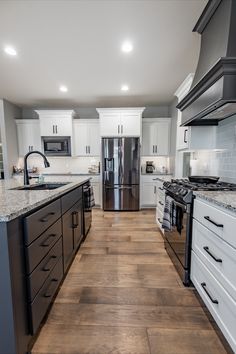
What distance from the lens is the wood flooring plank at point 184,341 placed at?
116 cm

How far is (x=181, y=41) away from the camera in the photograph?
2.14 m

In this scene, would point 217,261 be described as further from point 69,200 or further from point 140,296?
point 69,200

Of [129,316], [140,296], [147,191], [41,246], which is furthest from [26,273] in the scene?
[147,191]

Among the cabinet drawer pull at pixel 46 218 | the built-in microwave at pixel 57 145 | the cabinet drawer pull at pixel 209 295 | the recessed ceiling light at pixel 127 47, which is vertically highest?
the recessed ceiling light at pixel 127 47

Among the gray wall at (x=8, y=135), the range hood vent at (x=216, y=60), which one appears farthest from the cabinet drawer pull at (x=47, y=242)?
the gray wall at (x=8, y=135)

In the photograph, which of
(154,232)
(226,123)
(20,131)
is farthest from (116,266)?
(20,131)

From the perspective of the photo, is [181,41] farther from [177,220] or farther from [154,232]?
[154,232]

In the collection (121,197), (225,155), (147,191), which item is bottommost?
(121,197)

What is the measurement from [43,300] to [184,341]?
1.00 meters

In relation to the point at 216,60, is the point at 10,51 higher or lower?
higher

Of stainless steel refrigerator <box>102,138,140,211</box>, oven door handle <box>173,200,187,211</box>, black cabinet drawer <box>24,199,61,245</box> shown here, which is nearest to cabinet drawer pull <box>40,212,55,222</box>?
black cabinet drawer <box>24,199,61,245</box>

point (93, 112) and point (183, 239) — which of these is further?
point (93, 112)

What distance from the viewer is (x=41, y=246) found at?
123 cm

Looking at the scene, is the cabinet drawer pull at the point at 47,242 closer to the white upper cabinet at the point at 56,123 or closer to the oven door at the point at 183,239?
the oven door at the point at 183,239
